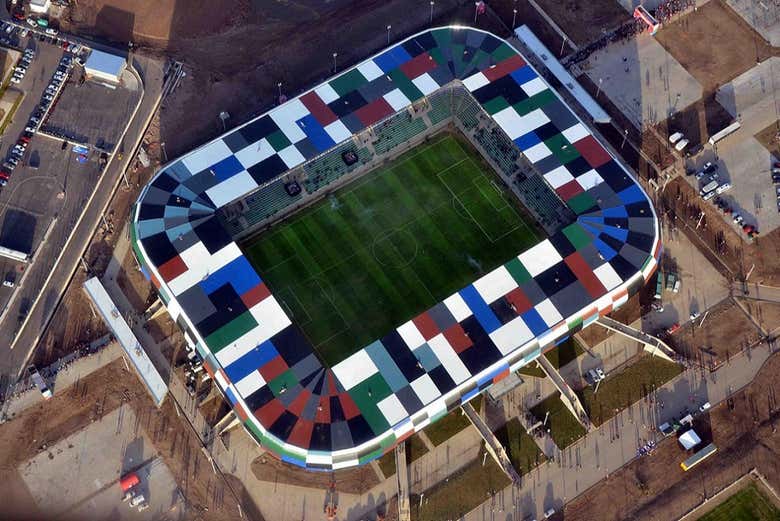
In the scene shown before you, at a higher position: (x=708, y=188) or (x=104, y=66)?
(x=104, y=66)

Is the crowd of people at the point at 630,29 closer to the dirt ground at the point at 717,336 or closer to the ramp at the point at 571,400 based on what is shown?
the dirt ground at the point at 717,336

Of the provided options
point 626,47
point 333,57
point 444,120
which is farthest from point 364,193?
point 626,47

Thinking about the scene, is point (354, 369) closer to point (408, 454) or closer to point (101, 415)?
point (408, 454)

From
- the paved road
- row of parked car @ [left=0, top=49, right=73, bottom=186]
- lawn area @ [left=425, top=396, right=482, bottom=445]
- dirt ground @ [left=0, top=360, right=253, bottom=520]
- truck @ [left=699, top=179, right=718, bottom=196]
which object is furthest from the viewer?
truck @ [left=699, top=179, right=718, bottom=196]

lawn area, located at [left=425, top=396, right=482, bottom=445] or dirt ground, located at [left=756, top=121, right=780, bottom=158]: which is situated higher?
dirt ground, located at [left=756, top=121, right=780, bottom=158]

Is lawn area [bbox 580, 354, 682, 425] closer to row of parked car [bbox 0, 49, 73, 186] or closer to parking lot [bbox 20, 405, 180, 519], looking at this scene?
parking lot [bbox 20, 405, 180, 519]

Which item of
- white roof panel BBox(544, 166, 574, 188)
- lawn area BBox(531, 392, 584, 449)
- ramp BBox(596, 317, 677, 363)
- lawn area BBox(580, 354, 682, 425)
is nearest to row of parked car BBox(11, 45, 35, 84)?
white roof panel BBox(544, 166, 574, 188)

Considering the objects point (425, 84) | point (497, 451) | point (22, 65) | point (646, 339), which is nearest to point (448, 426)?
point (497, 451)
